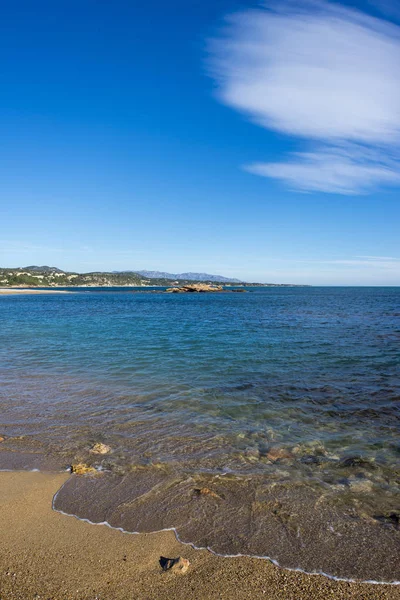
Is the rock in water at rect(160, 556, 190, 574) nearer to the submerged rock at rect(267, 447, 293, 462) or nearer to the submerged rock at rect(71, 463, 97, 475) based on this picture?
the submerged rock at rect(71, 463, 97, 475)

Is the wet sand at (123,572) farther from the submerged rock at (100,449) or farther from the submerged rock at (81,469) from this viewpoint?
the submerged rock at (100,449)

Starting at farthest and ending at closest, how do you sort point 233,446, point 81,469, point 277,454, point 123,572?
1. point 233,446
2. point 277,454
3. point 81,469
4. point 123,572

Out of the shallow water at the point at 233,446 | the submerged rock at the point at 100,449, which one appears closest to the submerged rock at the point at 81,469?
the shallow water at the point at 233,446

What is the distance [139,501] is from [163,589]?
202cm

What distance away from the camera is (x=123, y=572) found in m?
4.57

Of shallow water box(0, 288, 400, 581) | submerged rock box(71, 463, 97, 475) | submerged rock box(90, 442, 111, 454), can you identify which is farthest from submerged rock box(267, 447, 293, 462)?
submerged rock box(71, 463, 97, 475)

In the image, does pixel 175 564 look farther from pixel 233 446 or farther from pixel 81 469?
pixel 233 446

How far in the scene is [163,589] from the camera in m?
4.32

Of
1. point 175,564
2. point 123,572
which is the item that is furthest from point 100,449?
point 175,564

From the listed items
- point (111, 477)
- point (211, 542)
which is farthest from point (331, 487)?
point (111, 477)

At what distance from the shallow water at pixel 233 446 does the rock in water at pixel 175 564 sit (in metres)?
0.53

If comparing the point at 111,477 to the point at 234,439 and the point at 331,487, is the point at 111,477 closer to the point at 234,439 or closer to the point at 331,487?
the point at 234,439

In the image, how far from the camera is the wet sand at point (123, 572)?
426 centimetres

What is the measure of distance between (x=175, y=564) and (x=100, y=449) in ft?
13.6
